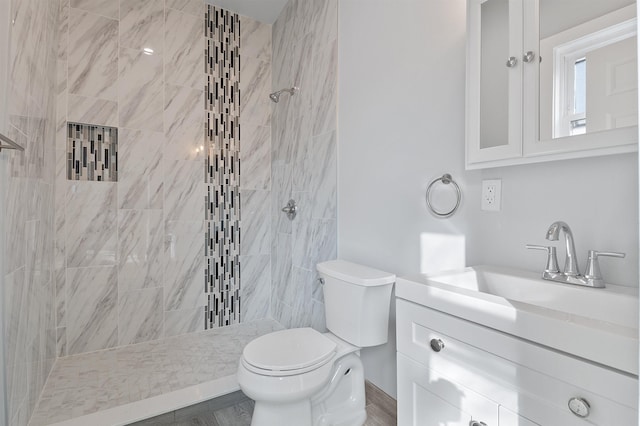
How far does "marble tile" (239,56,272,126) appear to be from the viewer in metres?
2.86

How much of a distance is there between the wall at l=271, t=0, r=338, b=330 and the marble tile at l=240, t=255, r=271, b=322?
78 millimetres

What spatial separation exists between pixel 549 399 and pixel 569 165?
2.25ft

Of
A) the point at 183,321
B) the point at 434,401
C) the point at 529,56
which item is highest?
the point at 529,56

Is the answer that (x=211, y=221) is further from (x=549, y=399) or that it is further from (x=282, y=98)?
(x=549, y=399)

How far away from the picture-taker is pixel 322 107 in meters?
2.23

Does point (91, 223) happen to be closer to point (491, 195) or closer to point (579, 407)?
point (491, 195)

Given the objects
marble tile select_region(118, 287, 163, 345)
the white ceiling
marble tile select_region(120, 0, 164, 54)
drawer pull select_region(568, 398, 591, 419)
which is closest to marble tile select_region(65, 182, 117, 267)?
marble tile select_region(118, 287, 163, 345)

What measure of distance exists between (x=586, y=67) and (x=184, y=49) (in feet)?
8.50

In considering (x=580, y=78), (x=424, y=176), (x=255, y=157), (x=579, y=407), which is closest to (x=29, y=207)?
(x=255, y=157)

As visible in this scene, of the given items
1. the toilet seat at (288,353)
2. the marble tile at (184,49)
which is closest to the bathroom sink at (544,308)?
the toilet seat at (288,353)

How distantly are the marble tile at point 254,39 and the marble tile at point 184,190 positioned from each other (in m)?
1.07

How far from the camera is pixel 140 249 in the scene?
8.08 feet

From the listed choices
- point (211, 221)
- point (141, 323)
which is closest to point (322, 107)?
point (211, 221)

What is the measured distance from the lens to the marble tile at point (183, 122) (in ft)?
8.37
